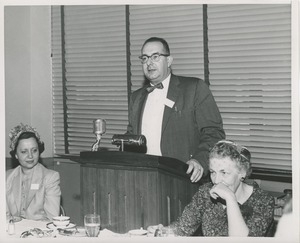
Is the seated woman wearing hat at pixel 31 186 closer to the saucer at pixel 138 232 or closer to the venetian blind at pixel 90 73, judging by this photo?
the venetian blind at pixel 90 73

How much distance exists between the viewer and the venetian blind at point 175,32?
4.40m

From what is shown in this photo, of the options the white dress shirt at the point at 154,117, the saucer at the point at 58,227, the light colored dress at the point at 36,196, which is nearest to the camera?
the saucer at the point at 58,227

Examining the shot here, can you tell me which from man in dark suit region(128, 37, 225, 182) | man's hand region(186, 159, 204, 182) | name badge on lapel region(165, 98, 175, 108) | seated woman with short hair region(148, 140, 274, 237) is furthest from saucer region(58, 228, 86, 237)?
name badge on lapel region(165, 98, 175, 108)

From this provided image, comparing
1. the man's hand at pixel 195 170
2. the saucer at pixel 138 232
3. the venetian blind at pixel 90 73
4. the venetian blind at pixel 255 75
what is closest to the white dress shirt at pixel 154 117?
the man's hand at pixel 195 170

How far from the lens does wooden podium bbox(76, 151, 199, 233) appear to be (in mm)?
2254

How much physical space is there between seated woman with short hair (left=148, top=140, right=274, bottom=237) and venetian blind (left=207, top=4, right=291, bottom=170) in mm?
1511

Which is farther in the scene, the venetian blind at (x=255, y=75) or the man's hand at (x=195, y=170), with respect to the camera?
the venetian blind at (x=255, y=75)

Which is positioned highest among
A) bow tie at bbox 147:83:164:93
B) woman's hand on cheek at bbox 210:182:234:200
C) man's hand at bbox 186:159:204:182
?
bow tie at bbox 147:83:164:93

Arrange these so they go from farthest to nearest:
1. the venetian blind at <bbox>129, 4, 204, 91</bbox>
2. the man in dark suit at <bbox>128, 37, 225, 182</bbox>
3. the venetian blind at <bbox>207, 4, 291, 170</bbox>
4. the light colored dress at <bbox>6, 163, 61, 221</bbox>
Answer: the venetian blind at <bbox>129, 4, 204, 91</bbox> → the venetian blind at <bbox>207, 4, 291, 170</bbox> → the light colored dress at <bbox>6, 163, 61, 221</bbox> → the man in dark suit at <bbox>128, 37, 225, 182</bbox>

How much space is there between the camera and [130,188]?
2.30 metres

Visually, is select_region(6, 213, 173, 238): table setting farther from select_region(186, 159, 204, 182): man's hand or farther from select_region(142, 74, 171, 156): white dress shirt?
select_region(142, 74, 171, 156): white dress shirt

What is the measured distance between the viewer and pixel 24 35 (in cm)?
493

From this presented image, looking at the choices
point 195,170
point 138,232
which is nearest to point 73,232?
point 138,232

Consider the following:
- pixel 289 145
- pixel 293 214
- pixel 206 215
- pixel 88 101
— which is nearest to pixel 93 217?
pixel 206 215
